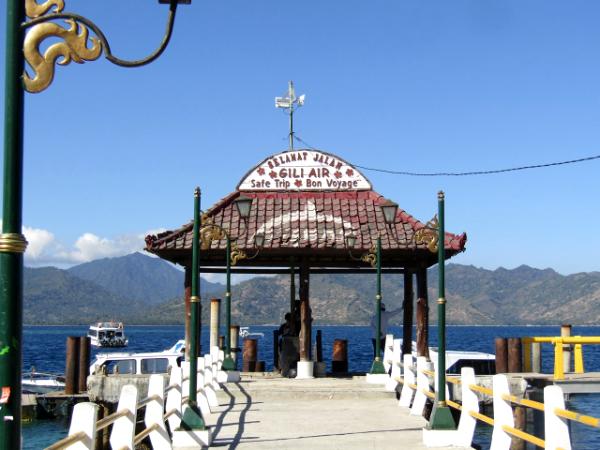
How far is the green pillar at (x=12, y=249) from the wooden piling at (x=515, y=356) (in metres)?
18.8

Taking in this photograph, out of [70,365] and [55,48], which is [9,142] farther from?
[70,365]

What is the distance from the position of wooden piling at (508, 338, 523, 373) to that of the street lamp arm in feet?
61.1

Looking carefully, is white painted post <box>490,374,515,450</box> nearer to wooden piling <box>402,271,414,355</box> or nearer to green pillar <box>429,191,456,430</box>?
green pillar <box>429,191,456,430</box>

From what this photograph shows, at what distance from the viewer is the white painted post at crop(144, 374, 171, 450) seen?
11.9 meters

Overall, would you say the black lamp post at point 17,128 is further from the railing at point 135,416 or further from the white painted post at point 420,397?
the white painted post at point 420,397

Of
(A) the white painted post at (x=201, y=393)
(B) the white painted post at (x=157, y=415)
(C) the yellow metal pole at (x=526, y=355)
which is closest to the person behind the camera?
(B) the white painted post at (x=157, y=415)

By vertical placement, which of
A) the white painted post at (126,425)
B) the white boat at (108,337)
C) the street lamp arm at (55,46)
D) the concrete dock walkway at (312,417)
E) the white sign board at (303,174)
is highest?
the white sign board at (303,174)

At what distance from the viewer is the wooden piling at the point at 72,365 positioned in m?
32.4

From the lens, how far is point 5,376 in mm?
6359

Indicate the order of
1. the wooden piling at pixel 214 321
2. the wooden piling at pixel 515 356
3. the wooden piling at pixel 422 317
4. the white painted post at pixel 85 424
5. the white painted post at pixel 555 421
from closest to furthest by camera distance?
the white painted post at pixel 85 424 < the white painted post at pixel 555 421 < the wooden piling at pixel 515 356 < the wooden piling at pixel 422 317 < the wooden piling at pixel 214 321

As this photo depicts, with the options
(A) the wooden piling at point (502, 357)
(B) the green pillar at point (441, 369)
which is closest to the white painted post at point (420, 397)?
(B) the green pillar at point (441, 369)

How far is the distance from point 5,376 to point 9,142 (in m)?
1.64

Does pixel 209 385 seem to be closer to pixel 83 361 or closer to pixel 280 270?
pixel 280 270

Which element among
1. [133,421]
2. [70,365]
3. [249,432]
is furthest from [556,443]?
[70,365]
